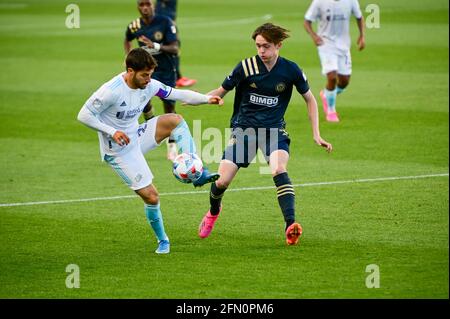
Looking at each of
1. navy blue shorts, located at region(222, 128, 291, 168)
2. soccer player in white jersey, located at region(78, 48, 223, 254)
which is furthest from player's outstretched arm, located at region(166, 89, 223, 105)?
navy blue shorts, located at region(222, 128, 291, 168)

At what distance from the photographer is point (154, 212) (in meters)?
10.2

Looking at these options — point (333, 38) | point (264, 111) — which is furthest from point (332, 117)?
point (264, 111)

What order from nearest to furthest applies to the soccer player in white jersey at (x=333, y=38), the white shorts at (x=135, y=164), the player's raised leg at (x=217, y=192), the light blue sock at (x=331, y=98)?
the white shorts at (x=135, y=164) < the player's raised leg at (x=217, y=192) < the light blue sock at (x=331, y=98) < the soccer player in white jersey at (x=333, y=38)

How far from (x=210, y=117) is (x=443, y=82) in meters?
6.21

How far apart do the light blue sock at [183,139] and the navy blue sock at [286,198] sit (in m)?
1.03

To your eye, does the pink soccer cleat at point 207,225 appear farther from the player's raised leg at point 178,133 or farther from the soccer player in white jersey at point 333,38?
the soccer player in white jersey at point 333,38

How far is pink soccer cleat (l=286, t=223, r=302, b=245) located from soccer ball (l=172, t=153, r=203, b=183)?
114 cm

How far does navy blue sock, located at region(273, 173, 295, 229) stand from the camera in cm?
1027

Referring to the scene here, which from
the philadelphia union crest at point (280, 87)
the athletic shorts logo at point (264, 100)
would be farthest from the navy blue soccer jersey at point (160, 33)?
the philadelphia union crest at point (280, 87)

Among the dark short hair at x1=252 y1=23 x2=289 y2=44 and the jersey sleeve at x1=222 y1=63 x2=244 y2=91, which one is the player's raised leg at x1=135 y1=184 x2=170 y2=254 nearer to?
the jersey sleeve at x1=222 y1=63 x2=244 y2=91

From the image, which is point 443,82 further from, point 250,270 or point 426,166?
point 250,270

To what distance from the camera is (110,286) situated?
9.05m

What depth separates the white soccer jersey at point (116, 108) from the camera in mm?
9797

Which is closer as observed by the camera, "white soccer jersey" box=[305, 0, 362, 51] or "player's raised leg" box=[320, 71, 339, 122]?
"player's raised leg" box=[320, 71, 339, 122]
